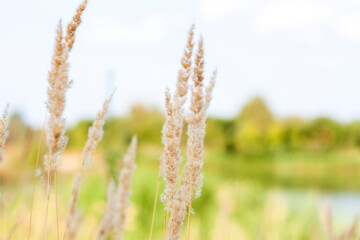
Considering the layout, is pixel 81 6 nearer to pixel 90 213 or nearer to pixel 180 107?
pixel 180 107

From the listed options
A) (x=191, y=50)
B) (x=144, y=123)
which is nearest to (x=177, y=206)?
(x=191, y=50)

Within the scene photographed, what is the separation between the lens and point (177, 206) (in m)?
1.12

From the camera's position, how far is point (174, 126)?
1037 millimetres

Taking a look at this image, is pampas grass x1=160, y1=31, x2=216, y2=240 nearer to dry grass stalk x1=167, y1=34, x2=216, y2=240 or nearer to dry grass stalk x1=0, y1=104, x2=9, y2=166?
dry grass stalk x1=167, y1=34, x2=216, y2=240

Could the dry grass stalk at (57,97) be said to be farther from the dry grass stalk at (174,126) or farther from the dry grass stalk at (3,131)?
the dry grass stalk at (174,126)

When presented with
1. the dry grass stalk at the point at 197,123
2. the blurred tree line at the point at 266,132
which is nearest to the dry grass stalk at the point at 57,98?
the dry grass stalk at the point at 197,123

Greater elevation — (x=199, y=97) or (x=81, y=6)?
(x=81, y=6)

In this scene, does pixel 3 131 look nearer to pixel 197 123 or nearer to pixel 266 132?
pixel 197 123

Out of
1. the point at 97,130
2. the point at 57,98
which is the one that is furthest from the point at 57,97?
the point at 97,130

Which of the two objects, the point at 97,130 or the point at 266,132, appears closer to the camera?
the point at 97,130

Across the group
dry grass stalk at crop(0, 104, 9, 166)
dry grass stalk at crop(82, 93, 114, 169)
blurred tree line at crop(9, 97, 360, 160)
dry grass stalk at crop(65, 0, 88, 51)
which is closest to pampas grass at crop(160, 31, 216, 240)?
dry grass stalk at crop(82, 93, 114, 169)

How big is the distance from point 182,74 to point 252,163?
26.7 meters

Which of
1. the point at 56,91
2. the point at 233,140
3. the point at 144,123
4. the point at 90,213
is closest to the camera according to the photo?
the point at 56,91

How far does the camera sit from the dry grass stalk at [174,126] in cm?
103
